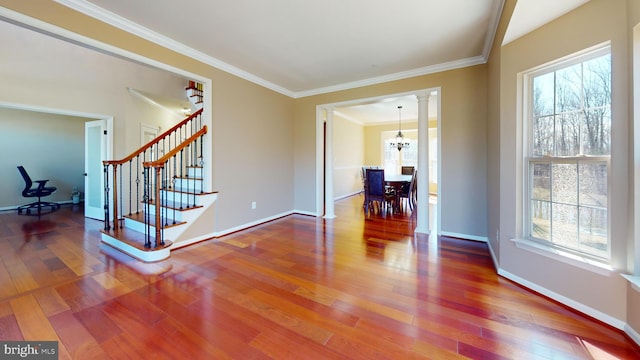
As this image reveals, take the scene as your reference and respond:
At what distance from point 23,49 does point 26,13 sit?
3049 millimetres

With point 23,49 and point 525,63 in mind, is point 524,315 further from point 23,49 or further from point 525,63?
point 23,49

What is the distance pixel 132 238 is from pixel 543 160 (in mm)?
4527

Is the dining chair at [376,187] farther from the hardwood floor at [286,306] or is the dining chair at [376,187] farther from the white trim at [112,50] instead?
the white trim at [112,50]

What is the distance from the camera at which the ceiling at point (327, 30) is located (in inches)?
88.0

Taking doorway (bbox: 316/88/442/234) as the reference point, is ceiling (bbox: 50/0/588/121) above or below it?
above

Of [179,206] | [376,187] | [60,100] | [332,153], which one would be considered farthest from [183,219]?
[376,187]

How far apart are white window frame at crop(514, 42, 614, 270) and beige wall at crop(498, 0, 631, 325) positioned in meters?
0.04

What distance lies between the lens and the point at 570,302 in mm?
1799

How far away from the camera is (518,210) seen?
2221mm

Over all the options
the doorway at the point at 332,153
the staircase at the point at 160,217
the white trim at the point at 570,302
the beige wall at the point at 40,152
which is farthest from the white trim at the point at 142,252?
the beige wall at the point at 40,152

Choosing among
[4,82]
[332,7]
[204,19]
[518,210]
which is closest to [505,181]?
[518,210]

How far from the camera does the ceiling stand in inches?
88.0

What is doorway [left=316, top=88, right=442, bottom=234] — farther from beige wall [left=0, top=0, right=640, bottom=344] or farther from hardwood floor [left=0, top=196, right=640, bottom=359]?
hardwood floor [left=0, top=196, right=640, bottom=359]

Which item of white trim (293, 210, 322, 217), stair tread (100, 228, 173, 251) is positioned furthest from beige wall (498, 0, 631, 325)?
stair tread (100, 228, 173, 251)
